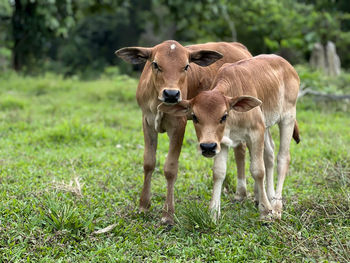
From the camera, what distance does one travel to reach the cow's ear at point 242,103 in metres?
4.54

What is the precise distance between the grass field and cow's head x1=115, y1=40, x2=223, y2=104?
1.11 metres

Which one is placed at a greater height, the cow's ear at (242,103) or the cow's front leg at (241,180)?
the cow's ear at (242,103)

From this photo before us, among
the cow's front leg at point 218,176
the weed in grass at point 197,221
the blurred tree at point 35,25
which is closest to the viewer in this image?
the weed in grass at point 197,221

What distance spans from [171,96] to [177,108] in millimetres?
190

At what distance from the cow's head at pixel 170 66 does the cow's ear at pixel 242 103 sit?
0.50 metres

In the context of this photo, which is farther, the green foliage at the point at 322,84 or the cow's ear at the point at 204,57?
the green foliage at the point at 322,84

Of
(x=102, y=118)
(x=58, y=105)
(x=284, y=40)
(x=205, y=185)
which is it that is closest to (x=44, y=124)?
(x=102, y=118)

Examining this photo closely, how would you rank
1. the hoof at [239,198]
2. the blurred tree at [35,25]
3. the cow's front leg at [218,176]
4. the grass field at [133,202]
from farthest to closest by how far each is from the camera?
the blurred tree at [35,25], the hoof at [239,198], the cow's front leg at [218,176], the grass field at [133,202]

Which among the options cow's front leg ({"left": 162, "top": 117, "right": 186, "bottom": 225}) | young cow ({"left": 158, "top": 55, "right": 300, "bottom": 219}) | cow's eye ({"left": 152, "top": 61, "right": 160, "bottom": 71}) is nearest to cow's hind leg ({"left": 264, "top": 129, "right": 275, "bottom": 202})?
young cow ({"left": 158, "top": 55, "right": 300, "bottom": 219})

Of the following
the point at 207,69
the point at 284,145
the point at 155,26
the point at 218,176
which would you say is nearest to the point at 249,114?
the point at 218,176

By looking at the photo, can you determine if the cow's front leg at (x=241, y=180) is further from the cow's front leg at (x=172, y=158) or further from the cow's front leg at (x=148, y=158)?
the cow's front leg at (x=148, y=158)

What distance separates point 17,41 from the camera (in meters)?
16.5

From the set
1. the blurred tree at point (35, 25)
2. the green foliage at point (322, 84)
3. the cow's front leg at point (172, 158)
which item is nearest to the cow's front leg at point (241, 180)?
the cow's front leg at point (172, 158)

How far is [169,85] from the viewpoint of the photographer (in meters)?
4.64
